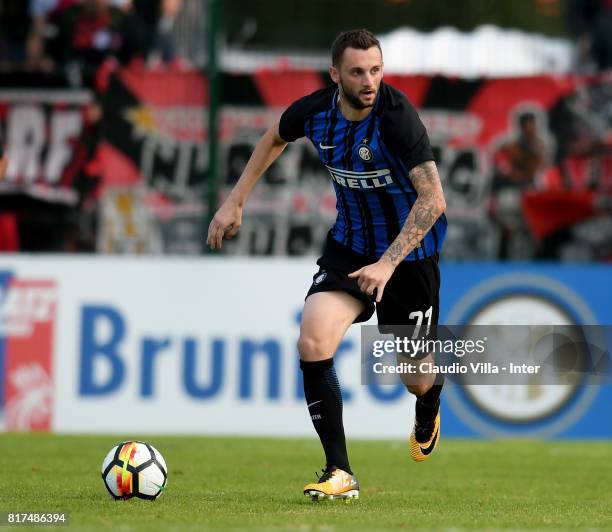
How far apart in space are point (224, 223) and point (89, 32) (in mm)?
7338

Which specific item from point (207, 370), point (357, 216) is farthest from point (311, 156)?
point (357, 216)

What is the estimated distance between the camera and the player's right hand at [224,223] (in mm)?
7363

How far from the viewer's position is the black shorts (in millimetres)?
7551

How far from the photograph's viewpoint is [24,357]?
12.3 metres

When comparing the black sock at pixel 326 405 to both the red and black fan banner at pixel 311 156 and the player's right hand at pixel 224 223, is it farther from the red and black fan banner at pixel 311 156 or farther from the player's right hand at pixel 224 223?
the red and black fan banner at pixel 311 156

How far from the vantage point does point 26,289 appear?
12.4 m

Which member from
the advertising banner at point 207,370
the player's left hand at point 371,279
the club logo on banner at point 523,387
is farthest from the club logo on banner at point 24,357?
the player's left hand at point 371,279

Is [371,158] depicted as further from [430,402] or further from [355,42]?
[430,402]

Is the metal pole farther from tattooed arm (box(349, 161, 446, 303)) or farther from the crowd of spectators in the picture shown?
tattooed arm (box(349, 161, 446, 303))

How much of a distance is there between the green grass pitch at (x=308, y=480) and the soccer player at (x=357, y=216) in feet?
1.69

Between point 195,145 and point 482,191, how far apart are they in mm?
2972

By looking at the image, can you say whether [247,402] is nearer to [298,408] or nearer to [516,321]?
[298,408]

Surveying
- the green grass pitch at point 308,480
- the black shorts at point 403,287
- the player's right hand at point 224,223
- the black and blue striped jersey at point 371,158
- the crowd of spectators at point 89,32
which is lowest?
the green grass pitch at point 308,480

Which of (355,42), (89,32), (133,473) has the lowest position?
(133,473)
